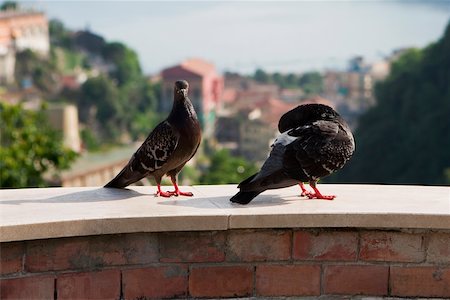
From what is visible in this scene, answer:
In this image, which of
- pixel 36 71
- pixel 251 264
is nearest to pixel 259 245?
pixel 251 264

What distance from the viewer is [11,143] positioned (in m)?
13.9

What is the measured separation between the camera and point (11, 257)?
2.30 metres

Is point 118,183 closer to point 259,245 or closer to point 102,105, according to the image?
point 259,245

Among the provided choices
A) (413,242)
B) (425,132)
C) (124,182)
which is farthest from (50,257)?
(425,132)

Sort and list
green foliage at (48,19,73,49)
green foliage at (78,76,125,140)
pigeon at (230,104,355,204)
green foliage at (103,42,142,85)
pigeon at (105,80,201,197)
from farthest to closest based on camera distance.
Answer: green foliage at (48,19,73,49)
green foliage at (103,42,142,85)
green foliage at (78,76,125,140)
pigeon at (105,80,201,197)
pigeon at (230,104,355,204)

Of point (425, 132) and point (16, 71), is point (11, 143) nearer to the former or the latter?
point (425, 132)

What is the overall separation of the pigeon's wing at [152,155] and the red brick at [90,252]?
0.55 meters

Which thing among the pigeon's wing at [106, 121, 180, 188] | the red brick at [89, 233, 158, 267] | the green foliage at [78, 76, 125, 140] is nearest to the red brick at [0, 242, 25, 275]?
the red brick at [89, 233, 158, 267]

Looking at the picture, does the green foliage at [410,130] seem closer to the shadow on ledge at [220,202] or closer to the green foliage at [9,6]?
the shadow on ledge at [220,202]

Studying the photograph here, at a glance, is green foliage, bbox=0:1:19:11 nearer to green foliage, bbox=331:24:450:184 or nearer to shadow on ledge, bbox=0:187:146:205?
green foliage, bbox=331:24:450:184

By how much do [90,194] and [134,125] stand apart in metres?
65.2

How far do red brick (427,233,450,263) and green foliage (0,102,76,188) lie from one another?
10621 mm

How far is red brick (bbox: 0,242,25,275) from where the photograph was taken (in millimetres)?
2295

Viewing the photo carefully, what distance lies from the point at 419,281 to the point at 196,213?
652 millimetres
